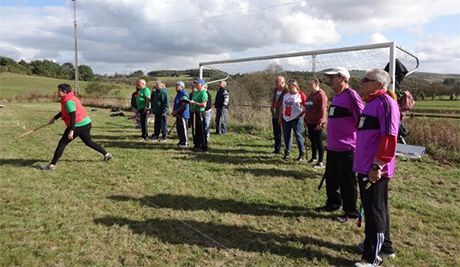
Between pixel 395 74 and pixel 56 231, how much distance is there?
25.2 feet

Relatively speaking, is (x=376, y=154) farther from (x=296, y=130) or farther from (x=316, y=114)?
(x=296, y=130)

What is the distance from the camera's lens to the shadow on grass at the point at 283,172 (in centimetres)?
760

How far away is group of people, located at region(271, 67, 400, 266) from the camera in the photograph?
12.5ft

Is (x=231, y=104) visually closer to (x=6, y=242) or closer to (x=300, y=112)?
(x=300, y=112)

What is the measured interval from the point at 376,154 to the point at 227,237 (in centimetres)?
193

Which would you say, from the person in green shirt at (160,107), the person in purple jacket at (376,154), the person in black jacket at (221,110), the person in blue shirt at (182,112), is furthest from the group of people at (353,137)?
the person in black jacket at (221,110)

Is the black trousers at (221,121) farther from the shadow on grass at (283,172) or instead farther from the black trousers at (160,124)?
the shadow on grass at (283,172)

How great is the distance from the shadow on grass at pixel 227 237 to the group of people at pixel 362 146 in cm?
50

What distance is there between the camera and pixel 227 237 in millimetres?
4738

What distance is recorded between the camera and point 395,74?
30.4ft

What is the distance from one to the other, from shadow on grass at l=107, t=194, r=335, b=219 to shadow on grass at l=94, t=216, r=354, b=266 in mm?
580

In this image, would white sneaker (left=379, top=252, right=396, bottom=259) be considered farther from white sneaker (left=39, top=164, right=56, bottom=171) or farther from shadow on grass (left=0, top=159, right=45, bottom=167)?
shadow on grass (left=0, top=159, right=45, bottom=167)

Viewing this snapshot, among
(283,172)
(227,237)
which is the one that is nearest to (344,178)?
(227,237)

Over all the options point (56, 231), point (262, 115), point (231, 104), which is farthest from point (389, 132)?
point (231, 104)
